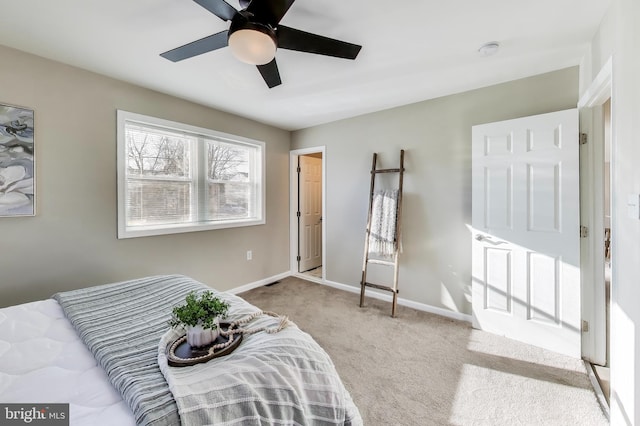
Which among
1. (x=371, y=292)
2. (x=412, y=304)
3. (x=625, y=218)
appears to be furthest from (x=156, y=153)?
(x=625, y=218)

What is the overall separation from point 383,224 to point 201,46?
2475 millimetres

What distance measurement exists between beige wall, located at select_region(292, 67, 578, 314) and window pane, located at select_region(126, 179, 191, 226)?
205 cm

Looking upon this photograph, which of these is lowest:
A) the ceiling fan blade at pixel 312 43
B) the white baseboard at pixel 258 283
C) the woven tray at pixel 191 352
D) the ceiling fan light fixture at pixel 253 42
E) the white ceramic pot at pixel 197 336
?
the white baseboard at pixel 258 283

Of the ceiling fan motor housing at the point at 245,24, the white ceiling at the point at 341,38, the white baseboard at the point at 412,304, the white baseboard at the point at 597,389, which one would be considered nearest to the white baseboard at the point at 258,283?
the white baseboard at the point at 412,304

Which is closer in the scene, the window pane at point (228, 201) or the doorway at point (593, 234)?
the doorway at point (593, 234)

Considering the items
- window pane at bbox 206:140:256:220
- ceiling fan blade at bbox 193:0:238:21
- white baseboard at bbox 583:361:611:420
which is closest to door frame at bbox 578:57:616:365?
white baseboard at bbox 583:361:611:420

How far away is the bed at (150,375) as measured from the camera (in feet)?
2.75

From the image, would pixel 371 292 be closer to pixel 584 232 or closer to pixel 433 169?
pixel 433 169

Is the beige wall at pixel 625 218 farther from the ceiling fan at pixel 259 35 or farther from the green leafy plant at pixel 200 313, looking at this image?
the green leafy plant at pixel 200 313

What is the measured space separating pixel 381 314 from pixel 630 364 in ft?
6.43

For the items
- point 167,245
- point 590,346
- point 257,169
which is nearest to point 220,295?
point 167,245

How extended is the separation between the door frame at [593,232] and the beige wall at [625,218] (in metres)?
0.74

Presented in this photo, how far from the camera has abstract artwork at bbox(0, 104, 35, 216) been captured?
1992 millimetres

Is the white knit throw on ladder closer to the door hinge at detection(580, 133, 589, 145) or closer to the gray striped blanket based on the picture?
the door hinge at detection(580, 133, 589, 145)
